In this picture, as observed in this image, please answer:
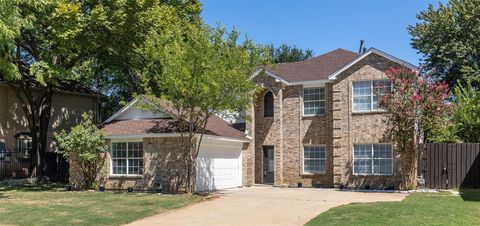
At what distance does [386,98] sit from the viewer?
25000 mm

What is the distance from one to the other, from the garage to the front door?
175cm

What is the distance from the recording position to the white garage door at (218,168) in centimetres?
2569

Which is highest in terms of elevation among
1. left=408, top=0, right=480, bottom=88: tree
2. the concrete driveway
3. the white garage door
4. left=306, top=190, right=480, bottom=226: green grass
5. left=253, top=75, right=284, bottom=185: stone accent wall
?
left=408, top=0, right=480, bottom=88: tree

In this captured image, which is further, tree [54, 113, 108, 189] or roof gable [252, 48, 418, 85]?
roof gable [252, 48, 418, 85]

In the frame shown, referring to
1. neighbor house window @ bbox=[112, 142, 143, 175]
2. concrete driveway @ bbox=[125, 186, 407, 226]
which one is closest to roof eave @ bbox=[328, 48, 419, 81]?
concrete driveway @ bbox=[125, 186, 407, 226]

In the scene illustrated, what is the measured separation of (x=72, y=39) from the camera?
26.1 m

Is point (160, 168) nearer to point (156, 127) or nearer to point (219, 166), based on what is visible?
point (156, 127)

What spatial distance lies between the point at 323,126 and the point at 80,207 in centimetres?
1481

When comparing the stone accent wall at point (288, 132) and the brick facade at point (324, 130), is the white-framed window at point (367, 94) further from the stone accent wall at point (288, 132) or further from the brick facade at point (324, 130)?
the stone accent wall at point (288, 132)

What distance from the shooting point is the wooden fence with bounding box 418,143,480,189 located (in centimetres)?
2534

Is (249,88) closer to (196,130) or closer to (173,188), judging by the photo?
(196,130)

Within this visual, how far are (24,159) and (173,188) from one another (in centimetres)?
1240

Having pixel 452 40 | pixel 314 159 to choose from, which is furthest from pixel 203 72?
pixel 452 40

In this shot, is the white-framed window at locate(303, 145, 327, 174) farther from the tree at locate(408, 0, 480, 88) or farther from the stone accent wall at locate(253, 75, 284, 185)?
the tree at locate(408, 0, 480, 88)
